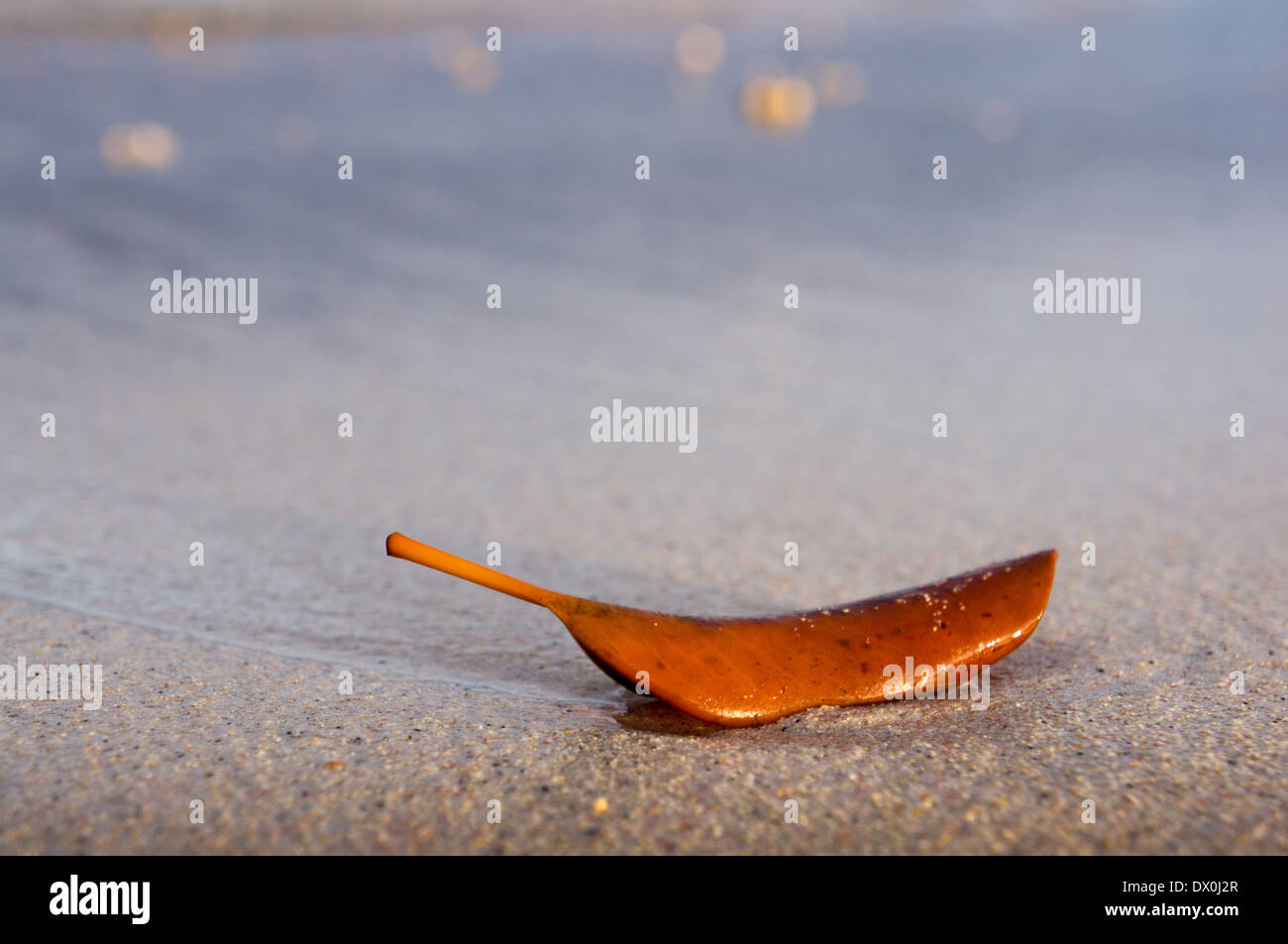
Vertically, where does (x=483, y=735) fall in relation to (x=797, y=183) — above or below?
below

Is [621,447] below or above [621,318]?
below

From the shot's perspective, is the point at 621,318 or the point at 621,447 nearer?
the point at 621,447

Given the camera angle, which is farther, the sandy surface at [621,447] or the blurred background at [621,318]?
the blurred background at [621,318]
